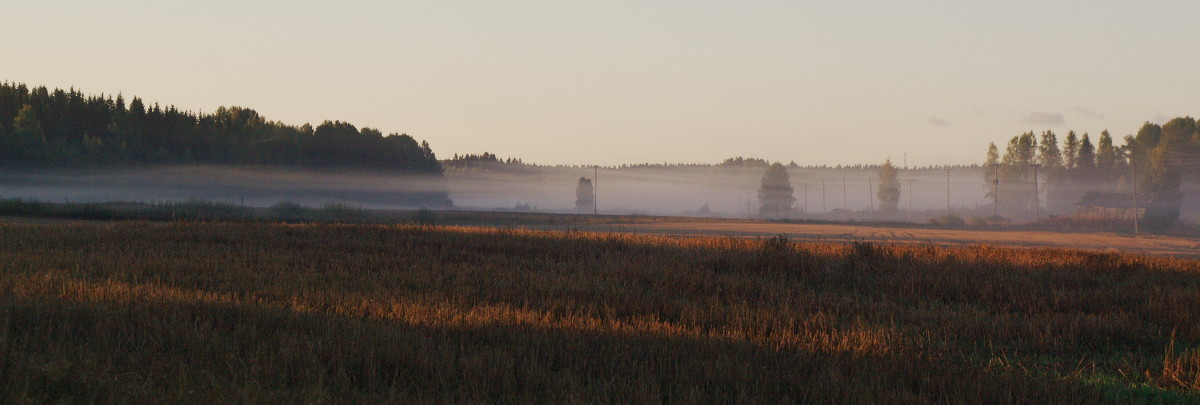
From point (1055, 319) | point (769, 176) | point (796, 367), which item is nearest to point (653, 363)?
point (796, 367)

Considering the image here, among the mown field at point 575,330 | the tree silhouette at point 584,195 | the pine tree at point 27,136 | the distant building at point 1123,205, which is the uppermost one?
the pine tree at point 27,136

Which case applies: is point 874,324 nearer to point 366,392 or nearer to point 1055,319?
point 1055,319

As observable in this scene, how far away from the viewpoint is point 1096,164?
127 meters

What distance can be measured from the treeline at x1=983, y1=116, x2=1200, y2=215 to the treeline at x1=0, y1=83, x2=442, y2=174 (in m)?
Answer: 85.6

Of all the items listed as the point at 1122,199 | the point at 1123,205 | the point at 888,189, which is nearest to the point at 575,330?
the point at 1123,205

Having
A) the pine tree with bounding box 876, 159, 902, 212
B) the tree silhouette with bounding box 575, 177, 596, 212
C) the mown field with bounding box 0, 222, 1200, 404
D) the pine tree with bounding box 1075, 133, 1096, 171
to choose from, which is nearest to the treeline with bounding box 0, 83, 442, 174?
the tree silhouette with bounding box 575, 177, 596, 212

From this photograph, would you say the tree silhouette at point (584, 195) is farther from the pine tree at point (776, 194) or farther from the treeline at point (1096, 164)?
the treeline at point (1096, 164)

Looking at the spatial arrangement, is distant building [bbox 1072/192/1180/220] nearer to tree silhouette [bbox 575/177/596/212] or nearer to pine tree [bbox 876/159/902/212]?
pine tree [bbox 876/159/902/212]

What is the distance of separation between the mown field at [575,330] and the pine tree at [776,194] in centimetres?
12981

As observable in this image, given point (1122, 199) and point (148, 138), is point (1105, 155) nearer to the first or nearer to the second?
point (1122, 199)

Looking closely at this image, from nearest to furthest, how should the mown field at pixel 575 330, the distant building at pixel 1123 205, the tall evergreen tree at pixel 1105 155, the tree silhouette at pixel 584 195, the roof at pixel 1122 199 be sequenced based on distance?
the mown field at pixel 575 330
the distant building at pixel 1123 205
the roof at pixel 1122 199
the tall evergreen tree at pixel 1105 155
the tree silhouette at pixel 584 195

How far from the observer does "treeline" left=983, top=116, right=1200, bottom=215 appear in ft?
326

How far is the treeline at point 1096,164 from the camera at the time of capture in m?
99.4

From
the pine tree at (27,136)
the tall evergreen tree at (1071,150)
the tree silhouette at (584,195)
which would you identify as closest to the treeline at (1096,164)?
the tall evergreen tree at (1071,150)
